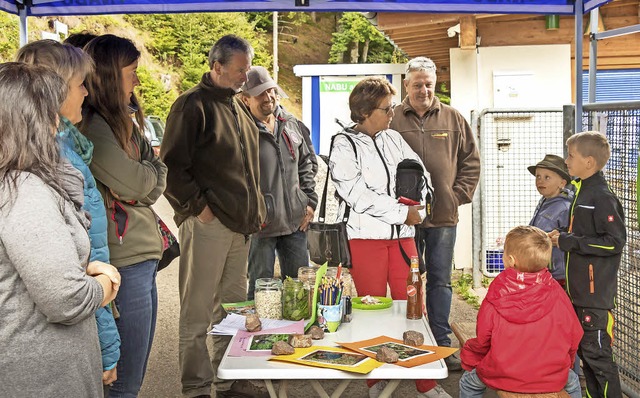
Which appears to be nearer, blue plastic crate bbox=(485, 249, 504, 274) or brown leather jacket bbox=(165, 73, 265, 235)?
brown leather jacket bbox=(165, 73, 265, 235)

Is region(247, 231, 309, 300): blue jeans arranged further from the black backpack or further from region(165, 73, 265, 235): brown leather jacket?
the black backpack

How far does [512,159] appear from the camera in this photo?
340 inches

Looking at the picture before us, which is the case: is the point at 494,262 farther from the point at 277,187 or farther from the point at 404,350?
the point at 404,350

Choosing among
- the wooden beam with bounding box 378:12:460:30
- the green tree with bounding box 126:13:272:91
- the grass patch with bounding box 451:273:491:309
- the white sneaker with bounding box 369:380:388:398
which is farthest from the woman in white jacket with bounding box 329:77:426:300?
the green tree with bounding box 126:13:272:91

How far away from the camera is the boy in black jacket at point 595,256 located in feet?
12.9

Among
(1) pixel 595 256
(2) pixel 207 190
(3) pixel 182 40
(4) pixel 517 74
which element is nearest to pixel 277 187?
(2) pixel 207 190

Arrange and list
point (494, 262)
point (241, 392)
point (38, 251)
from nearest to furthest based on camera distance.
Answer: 1. point (38, 251)
2. point (241, 392)
3. point (494, 262)

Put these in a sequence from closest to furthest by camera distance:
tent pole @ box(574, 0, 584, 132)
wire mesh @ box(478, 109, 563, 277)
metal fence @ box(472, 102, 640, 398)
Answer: tent pole @ box(574, 0, 584, 132)
metal fence @ box(472, 102, 640, 398)
wire mesh @ box(478, 109, 563, 277)

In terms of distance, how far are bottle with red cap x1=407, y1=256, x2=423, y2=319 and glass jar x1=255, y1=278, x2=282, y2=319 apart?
1.98 ft

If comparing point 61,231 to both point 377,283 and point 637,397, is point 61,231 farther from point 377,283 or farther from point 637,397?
point 637,397

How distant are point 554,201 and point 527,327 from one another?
192 cm

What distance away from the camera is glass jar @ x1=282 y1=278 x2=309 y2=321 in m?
3.38

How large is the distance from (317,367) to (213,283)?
5.78 ft

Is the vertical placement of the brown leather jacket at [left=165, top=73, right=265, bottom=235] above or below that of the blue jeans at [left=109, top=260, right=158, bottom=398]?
above
